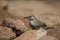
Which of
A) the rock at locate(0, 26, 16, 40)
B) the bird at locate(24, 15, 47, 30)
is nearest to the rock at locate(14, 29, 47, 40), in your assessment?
the rock at locate(0, 26, 16, 40)

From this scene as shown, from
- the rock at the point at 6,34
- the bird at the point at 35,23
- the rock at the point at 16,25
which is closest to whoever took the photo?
the rock at the point at 6,34

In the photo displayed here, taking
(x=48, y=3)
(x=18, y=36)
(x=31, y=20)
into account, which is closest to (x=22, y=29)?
(x=18, y=36)

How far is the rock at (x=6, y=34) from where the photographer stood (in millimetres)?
1368

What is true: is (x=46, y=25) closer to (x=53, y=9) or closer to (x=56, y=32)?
(x=56, y=32)

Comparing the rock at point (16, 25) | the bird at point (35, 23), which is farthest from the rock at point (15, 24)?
the bird at point (35, 23)

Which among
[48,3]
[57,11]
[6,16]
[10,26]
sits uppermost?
[48,3]

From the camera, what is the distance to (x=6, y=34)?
1.41 m

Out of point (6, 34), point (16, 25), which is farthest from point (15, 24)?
point (6, 34)

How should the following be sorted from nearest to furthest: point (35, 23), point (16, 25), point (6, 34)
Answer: point (6, 34), point (16, 25), point (35, 23)

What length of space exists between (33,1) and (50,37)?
112 inches

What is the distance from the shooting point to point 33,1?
13.8 feet

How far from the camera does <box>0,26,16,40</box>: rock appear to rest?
1.37 metres

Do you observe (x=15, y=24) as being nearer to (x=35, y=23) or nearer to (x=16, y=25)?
(x=16, y=25)

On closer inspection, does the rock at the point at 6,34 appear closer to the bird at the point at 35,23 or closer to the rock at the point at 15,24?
the rock at the point at 15,24
